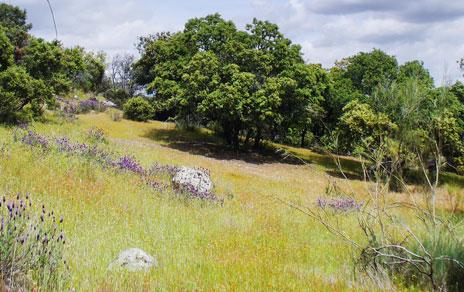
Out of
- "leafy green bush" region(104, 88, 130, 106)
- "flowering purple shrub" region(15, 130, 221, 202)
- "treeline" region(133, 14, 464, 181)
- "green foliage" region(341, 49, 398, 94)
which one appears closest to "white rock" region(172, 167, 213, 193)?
"flowering purple shrub" region(15, 130, 221, 202)

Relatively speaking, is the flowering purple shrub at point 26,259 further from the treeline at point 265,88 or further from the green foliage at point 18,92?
the treeline at point 265,88

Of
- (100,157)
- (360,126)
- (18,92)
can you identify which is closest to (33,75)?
(18,92)

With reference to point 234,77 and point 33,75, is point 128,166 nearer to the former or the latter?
point 33,75

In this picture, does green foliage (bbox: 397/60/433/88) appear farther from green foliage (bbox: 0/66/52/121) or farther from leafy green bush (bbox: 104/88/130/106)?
leafy green bush (bbox: 104/88/130/106)

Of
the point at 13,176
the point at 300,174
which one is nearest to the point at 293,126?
the point at 300,174

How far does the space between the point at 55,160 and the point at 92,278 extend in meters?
8.91

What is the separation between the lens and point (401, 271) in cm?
679

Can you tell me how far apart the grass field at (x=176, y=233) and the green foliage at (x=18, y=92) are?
→ 12504 millimetres

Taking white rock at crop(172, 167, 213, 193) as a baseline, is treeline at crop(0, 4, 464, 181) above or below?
above

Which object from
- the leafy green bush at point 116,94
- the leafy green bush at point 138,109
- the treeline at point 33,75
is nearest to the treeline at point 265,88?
the leafy green bush at point 138,109

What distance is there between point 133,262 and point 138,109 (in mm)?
42417

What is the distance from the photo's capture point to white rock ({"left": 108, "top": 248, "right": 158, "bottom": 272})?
5.95 metres

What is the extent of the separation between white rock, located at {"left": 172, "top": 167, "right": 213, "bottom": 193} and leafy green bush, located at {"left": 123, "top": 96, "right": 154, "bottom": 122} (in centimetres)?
3302

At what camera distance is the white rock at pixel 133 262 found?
19.5 ft
